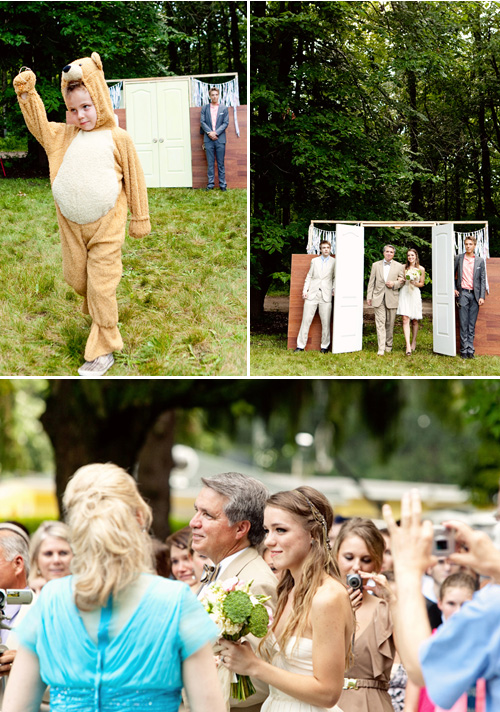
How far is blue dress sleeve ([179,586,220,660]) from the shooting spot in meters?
2.15

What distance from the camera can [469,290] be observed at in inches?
380

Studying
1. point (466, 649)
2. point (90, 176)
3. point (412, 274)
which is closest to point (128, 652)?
point (466, 649)

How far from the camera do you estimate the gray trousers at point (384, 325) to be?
9.73 metres

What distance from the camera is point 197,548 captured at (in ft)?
11.4

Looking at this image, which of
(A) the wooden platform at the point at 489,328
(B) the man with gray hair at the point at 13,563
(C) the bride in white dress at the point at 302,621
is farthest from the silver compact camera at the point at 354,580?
(A) the wooden platform at the point at 489,328

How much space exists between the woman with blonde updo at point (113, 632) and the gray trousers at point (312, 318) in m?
7.65

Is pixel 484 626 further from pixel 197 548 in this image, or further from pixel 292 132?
pixel 292 132

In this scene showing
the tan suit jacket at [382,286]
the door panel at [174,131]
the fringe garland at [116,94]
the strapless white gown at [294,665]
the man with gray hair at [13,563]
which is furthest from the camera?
the tan suit jacket at [382,286]

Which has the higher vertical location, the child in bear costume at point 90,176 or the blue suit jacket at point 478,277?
the child in bear costume at point 90,176

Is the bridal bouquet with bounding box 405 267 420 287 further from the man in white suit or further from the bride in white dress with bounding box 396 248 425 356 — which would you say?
the man in white suit

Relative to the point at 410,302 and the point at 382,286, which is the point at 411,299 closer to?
the point at 410,302

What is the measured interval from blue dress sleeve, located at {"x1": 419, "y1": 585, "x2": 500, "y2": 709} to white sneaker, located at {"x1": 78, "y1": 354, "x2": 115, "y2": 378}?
492cm

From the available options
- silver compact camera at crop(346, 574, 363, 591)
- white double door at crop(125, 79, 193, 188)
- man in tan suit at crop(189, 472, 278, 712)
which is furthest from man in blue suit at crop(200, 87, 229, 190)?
silver compact camera at crop(346, 574, 363, 591)

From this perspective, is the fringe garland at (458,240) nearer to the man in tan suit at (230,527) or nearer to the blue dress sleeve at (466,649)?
the man in tan suit at (230,527)
